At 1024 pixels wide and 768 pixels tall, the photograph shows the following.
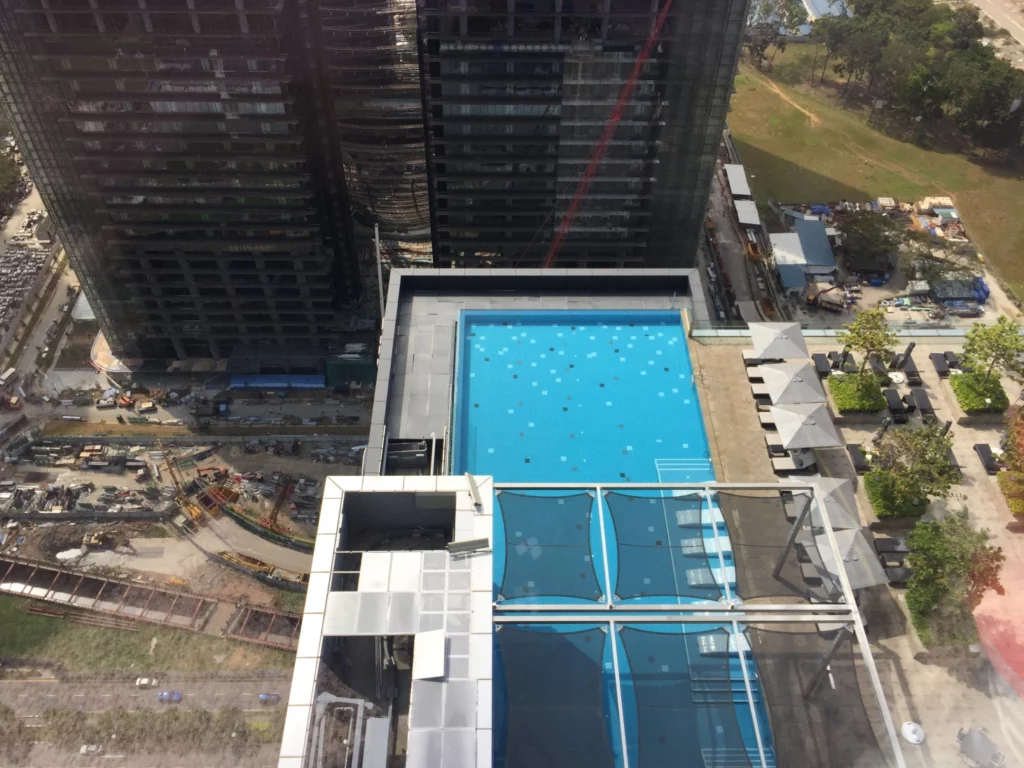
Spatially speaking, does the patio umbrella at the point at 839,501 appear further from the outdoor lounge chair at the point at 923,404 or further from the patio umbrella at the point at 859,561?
the outdoor lounge chair at the point at 923,404

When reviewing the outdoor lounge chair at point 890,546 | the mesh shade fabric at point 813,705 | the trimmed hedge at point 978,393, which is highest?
the trimmed hedge at point 978,393

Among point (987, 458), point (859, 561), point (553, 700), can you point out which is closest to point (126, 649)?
point (553, 700)

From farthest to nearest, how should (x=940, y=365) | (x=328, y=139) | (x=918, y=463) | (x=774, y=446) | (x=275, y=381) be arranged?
(x=275, y=381) → (x=328, y=139) → (x=940, y=365) → (x=918, y=463) → (x=774, y=446)

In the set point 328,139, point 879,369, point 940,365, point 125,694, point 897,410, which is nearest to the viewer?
point 897,410

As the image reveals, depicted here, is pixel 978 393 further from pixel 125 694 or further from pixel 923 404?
pixel 125 694

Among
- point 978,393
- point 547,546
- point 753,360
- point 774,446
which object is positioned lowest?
point 547,546

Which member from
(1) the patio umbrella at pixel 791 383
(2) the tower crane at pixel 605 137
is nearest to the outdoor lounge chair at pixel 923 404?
(1) the patio umbrella at pixel 791 383

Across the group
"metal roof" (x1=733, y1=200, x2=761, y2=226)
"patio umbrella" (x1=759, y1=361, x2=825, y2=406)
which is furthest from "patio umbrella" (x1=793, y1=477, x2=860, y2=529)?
"metal roof" (x1=733, y1=200, x2=761, y2=226)

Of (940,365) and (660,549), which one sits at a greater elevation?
(940,365)
